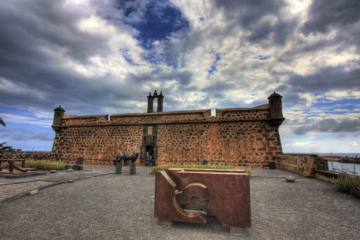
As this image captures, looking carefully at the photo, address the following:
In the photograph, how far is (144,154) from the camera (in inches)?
585

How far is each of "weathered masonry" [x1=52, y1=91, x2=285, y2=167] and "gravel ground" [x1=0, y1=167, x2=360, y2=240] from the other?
24.1ft

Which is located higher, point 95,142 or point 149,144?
point 95,142

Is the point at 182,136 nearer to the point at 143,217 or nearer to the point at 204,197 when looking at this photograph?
the point at 143,217

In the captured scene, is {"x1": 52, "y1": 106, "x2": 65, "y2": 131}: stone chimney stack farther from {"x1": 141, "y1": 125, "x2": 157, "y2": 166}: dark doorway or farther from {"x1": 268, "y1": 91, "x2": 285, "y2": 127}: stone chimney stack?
{"x1": 268, "y1": 91, "x2": 285, "y2": 127}: stone chimney stack

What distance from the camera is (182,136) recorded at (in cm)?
1419

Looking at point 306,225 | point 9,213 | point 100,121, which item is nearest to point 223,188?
point 306,225

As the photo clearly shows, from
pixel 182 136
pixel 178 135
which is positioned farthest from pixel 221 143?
pixel 178 135

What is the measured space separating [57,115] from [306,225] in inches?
784

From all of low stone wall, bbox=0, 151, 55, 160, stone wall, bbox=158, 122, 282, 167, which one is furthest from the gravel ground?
low stone wall, bbox=0, 151, 55, 160

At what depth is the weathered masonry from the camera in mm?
12797

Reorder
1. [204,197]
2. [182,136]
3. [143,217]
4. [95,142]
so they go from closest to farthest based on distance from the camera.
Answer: [204,197], [143,217], [182,136], [95,142]

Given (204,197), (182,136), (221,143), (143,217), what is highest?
(182,136)

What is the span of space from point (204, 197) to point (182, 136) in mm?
10983

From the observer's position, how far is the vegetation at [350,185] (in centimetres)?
514
